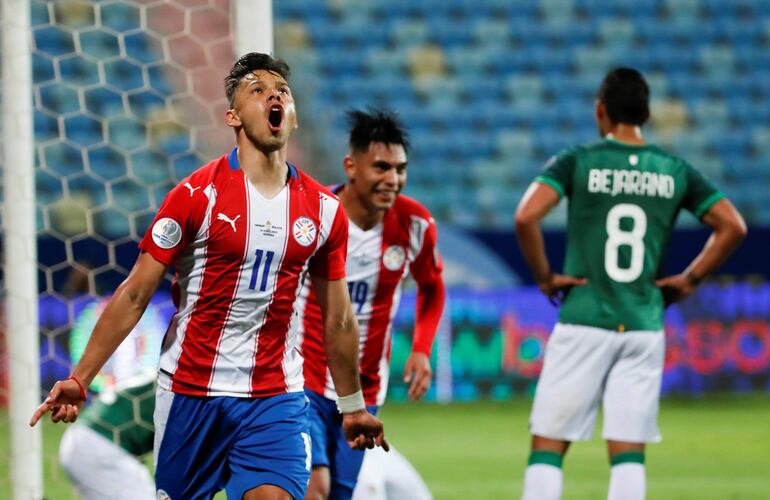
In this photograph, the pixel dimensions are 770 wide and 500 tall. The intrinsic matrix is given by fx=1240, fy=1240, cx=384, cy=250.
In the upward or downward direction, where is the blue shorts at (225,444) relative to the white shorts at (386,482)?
upward

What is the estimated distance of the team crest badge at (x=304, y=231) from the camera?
361 cm

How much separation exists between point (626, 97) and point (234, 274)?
2.04 meters

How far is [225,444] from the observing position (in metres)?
3.62

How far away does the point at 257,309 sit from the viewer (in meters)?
3.60

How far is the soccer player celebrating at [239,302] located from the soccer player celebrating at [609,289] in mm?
1443

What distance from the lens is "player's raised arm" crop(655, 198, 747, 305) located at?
501 centimetres

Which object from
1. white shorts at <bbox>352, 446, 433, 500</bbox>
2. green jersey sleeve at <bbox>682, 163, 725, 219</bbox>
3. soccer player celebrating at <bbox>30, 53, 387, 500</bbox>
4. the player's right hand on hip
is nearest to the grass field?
white shorts at <bbox>352, 446, 433, 500</bbox>

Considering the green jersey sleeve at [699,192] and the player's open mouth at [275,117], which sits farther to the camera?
the green jersey sleeve at [699,192]

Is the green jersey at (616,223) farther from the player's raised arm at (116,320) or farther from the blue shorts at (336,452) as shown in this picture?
the player's raised arm at (116,320)

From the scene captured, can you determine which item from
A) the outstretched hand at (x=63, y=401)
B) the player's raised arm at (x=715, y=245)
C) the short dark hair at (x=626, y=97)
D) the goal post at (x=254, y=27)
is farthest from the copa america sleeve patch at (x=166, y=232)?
the player's raised arm at (x=715, y=245)

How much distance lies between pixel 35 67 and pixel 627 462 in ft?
36.5

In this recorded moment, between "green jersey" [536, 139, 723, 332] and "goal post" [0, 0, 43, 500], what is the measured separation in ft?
7.32

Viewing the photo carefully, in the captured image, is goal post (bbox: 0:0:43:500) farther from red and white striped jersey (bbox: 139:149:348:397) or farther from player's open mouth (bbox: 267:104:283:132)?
player's open mouth (bbox: 267:104:283:132)

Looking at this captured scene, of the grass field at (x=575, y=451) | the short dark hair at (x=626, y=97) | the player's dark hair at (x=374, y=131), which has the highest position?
the short dark hair at (x=626, y=97)
